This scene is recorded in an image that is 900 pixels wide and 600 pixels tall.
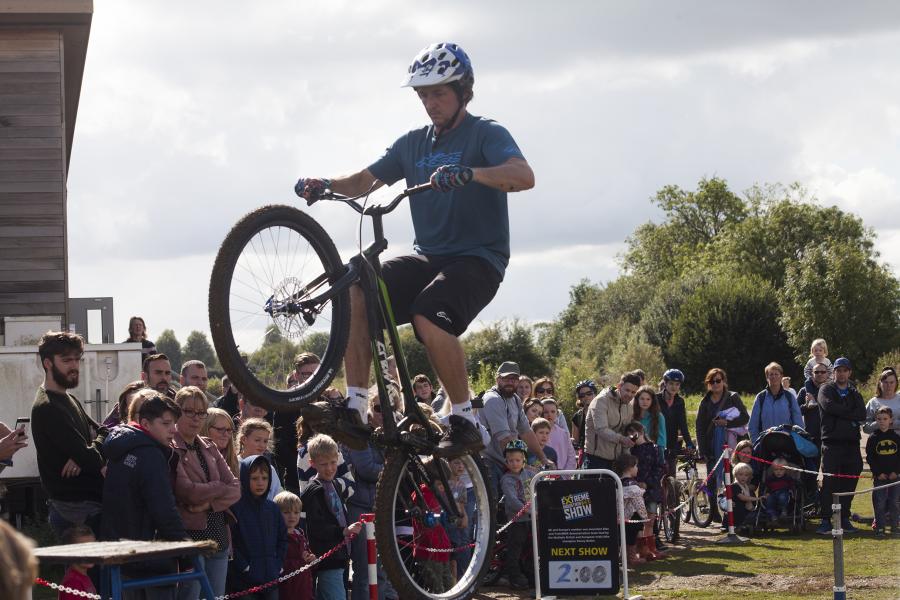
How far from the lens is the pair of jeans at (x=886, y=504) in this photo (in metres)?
16.1

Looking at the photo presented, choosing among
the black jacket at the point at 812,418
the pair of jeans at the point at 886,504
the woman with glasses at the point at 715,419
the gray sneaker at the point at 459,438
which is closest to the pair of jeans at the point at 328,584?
the gray sneaker at the point at 459,438

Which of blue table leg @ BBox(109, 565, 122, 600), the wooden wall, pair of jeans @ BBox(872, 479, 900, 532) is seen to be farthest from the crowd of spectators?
the wooden wall

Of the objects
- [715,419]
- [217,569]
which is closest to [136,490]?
[217,569]

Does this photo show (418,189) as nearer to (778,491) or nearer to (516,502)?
(516,502)

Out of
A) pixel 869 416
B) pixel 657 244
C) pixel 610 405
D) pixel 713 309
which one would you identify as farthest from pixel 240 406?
pixel 657 244

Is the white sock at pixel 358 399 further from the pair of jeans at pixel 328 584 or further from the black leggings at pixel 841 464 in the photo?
the black leggings at pixel 841 464

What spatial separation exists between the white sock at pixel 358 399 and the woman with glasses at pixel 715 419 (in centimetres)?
1133

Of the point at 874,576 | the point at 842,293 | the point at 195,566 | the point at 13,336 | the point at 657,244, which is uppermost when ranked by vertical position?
the point at 657,244

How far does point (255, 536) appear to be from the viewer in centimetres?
848

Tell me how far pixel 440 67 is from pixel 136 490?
3.08 metres

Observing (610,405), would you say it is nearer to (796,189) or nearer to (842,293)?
(842,293)

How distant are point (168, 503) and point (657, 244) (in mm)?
90208

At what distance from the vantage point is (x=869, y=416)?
1656 cm

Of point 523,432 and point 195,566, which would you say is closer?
point 195,566
